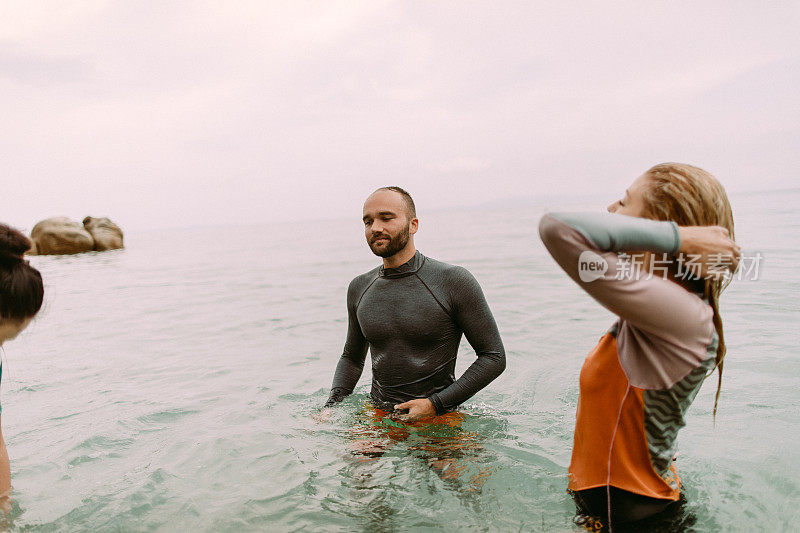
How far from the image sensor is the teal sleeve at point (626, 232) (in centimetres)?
A: 163

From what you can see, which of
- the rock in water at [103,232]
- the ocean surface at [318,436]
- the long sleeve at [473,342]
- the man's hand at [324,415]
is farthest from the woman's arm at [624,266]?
the rock in water at [103,232]

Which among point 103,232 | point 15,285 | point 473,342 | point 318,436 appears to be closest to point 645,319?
point 473,342

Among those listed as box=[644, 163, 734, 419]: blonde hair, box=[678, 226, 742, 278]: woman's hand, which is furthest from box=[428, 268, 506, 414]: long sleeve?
box=[678, 226, 742, 278]: woman's hand

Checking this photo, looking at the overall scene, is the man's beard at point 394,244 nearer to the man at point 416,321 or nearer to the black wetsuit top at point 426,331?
the man at point 416,321

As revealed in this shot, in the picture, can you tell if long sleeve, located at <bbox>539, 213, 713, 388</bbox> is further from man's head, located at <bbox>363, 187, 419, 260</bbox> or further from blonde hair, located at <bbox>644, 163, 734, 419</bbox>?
man's head, located at <bbox>363, 187, 419, 260</bbox>

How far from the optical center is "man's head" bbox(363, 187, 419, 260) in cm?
398

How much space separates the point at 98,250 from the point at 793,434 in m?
39.9

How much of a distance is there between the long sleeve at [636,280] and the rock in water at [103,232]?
39959 mm

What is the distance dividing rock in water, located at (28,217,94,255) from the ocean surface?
26.3 metres

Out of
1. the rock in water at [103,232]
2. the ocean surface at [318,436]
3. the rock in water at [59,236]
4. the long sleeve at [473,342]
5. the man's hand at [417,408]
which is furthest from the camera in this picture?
the rock in water at [103,232]

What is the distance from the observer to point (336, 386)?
179 inches

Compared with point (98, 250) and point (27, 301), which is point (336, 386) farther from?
point (98, 250)

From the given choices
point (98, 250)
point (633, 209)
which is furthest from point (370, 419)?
point (98, 250)

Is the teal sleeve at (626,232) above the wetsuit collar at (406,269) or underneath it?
above
